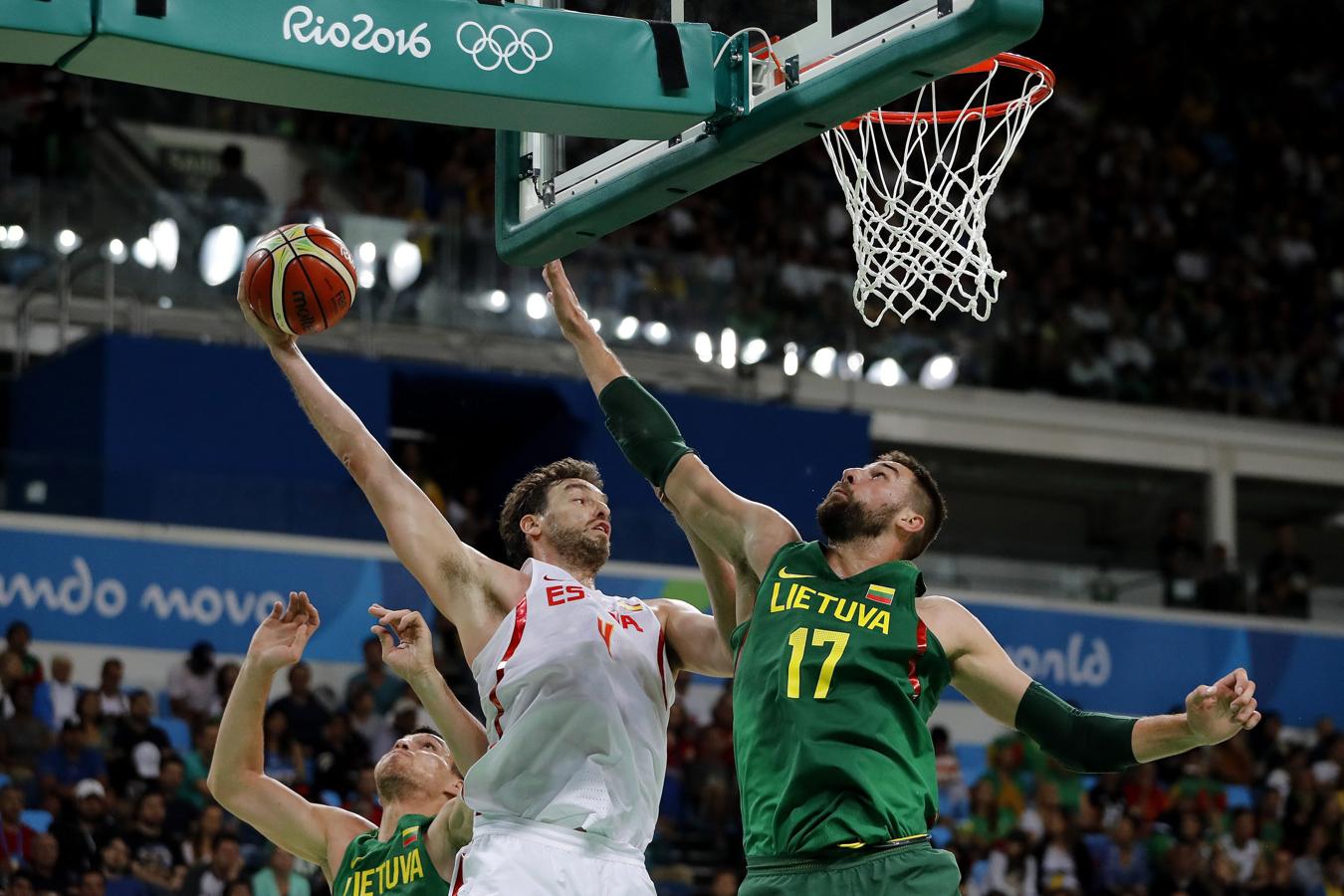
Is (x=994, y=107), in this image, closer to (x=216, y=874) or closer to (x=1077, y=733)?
(x=1077, y=733)

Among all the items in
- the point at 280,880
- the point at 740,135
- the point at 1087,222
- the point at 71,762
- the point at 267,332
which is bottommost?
the point at 280,880

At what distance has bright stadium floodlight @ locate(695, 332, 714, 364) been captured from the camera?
55.9ft

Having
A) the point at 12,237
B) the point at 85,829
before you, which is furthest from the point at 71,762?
the point at 12,237

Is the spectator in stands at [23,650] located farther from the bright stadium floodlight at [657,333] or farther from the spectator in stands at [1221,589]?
the spectator in stands at [1221,589]

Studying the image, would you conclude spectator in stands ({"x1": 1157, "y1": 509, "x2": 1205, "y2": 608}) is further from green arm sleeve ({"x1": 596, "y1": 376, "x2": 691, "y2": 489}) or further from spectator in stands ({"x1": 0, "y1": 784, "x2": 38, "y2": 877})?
green arm sleeve ({"x1": 596, "y1": 376, "x2": 691, "y2": 489})

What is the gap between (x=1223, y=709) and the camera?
16.8 ft

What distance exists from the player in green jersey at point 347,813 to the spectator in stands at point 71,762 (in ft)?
19.8

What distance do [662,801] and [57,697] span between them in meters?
4.32

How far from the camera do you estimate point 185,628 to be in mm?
14922

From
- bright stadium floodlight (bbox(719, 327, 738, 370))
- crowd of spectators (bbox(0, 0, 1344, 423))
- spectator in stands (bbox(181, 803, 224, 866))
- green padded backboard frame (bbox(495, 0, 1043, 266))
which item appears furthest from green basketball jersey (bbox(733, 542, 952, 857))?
bright stadium floodlight (bbox(719, 327, 738, 370))

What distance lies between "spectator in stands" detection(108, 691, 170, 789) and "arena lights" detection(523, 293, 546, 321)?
508 centimetres

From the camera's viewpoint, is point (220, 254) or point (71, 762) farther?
point (220, 254)

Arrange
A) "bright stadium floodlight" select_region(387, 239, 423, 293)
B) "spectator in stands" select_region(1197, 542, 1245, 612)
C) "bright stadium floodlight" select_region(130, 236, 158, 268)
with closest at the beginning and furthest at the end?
"bright stadium floodlight" select_region(130, 236, 158, 268)
"bright stadium floodlight" select_region(387, 239, 423, 293)
"spectator in stands" select_region(1197, 542, 1245, 612)

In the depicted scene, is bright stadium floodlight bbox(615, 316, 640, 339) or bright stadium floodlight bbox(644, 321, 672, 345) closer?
bright stadium floodlight bbox(615, 316, 640, 339)
